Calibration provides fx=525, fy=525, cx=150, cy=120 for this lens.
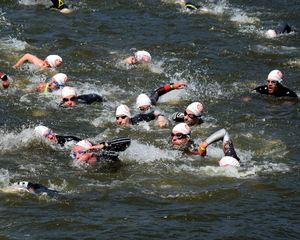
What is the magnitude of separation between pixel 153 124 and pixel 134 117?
1.82 feet

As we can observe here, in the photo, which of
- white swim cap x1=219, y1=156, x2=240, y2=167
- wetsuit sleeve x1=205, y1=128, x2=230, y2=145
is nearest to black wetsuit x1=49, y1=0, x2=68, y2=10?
wetsuit sleeve x1=205, y1=128, x2=230, y2=145

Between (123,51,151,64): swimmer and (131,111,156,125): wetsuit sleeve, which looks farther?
(123,51,151,64): swimmer

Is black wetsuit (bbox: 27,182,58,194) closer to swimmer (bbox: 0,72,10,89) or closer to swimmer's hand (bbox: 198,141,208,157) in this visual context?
swimmer's hand (bbox: 198,141,208,157)

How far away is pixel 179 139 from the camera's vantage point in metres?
11.7

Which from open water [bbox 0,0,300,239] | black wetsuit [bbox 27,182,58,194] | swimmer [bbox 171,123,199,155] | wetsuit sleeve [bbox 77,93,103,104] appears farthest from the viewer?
wetsuit sleeve [bbox 77,93,103,104]

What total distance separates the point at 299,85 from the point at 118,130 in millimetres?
6984

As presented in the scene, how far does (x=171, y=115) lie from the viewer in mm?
14688

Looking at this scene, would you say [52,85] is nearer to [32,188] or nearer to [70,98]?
[70,98]

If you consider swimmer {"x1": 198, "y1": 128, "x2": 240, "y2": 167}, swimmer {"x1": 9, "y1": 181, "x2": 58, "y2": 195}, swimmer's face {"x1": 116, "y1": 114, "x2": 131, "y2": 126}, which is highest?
swimmer {"x1": 198, "y1": 128, "x2": 240, "y2": 167}

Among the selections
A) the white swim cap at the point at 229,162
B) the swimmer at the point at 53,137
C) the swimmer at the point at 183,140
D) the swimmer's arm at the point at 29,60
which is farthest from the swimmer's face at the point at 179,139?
the swimmer's arm at the point at 29,60

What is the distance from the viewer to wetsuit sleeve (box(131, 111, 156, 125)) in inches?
547

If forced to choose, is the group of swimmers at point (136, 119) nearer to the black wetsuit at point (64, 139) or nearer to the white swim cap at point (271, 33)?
the black wetsuit at point (64, 139)

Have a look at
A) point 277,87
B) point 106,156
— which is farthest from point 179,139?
point 277,87

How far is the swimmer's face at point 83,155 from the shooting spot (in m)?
10.5
